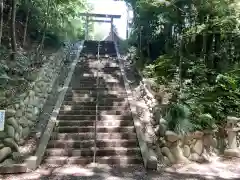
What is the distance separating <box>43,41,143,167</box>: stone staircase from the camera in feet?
21.6

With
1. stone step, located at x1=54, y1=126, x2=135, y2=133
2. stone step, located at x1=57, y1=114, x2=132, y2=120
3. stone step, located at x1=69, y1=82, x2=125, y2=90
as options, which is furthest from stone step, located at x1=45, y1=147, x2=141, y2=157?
stone step, located at x1=69, y1=82, x2=125, y2=90

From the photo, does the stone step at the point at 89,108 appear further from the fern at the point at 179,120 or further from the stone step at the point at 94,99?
the fern at the point at 179,120

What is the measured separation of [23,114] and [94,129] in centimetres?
177

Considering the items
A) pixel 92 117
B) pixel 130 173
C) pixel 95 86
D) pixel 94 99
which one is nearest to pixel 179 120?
pixel 130 173

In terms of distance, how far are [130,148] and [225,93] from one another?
335 cm

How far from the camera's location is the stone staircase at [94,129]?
259 inches

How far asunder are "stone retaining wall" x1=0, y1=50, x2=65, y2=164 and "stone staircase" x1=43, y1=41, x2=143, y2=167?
25.6 inches

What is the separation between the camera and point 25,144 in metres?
6.86

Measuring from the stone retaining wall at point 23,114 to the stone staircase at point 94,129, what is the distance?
25.6 inches

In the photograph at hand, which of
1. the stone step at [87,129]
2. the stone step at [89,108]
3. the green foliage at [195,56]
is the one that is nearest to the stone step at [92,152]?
the stone step at [87,129]

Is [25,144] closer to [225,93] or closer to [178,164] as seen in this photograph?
[178,164]

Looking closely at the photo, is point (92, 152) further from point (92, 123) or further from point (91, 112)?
point (91, 112)

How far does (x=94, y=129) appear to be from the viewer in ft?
24.6

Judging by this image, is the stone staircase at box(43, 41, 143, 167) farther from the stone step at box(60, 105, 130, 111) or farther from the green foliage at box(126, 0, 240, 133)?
the green foliage at box(126, 0, 240, 133)
